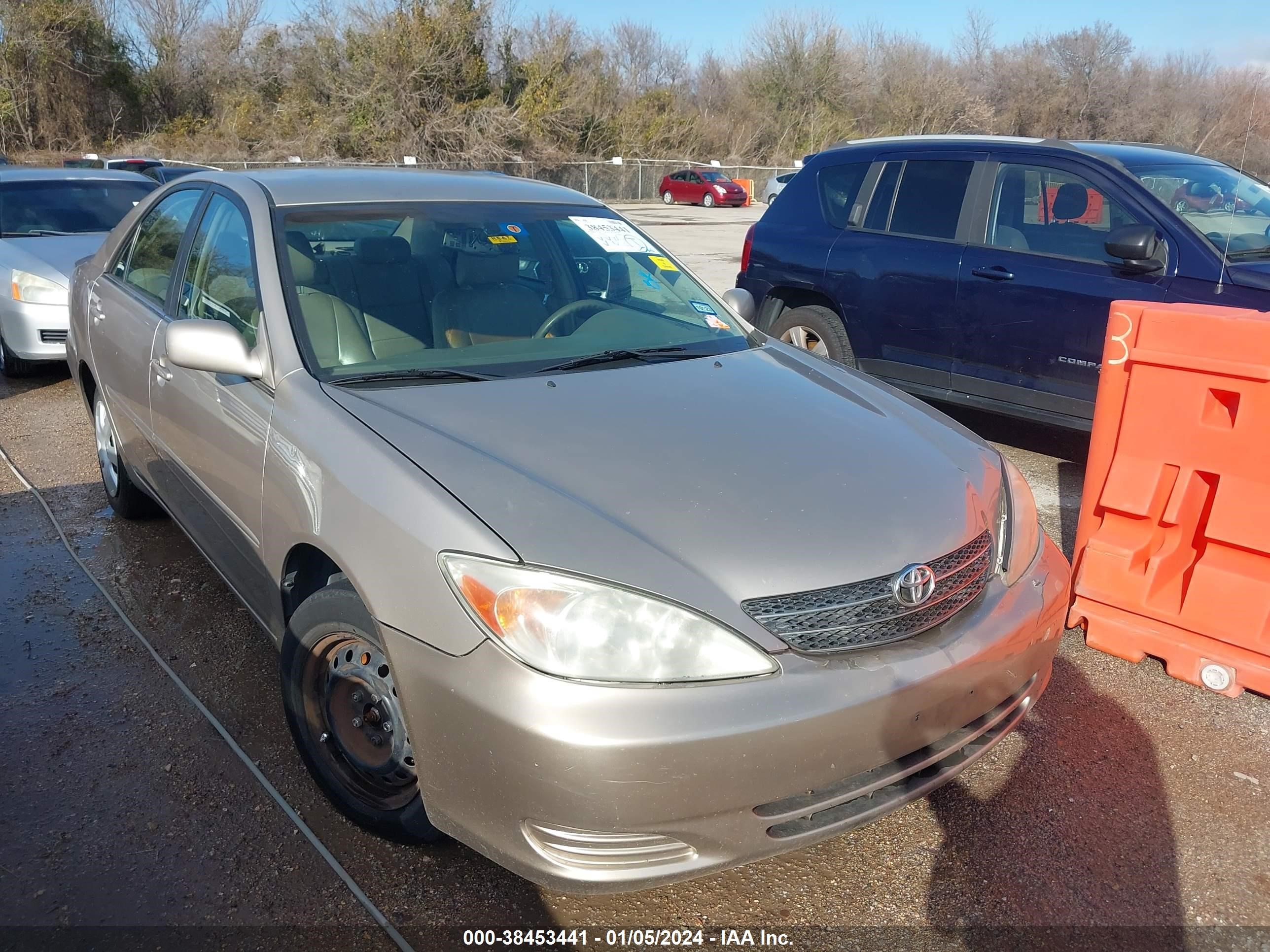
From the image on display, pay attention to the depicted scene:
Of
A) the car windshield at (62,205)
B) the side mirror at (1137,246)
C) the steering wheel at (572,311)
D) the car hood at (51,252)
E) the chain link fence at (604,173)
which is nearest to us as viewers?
the steering wheel at (572,311)

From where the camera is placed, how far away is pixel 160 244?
13.2 ft

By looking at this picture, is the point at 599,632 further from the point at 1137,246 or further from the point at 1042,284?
the point at 1042,284

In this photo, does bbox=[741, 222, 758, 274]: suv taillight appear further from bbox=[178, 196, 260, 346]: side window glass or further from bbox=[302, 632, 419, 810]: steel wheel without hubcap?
bbox=[302, 632, 419, 810]: steel wheel without hubcap

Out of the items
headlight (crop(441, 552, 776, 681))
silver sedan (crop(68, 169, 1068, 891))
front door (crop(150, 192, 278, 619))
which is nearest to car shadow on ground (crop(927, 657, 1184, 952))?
silver sedan (crop(68, 169, 1068, 891))

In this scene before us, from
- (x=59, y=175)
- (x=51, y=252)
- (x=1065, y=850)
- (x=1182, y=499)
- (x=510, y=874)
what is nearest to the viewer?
(x=510, y=874)

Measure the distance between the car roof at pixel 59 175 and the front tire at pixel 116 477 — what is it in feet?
15.8

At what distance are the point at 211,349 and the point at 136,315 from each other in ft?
4.77

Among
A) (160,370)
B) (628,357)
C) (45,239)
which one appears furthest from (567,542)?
(45,239)

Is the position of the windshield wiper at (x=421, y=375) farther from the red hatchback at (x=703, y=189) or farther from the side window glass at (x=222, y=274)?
the red hatchback at (x=703, y=189)

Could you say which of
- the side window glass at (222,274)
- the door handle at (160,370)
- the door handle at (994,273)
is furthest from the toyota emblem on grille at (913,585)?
the door handle at (994,273)

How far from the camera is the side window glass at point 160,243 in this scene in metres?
3.85

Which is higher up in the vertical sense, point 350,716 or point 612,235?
point 612,235

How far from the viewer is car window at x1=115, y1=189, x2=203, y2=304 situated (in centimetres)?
385

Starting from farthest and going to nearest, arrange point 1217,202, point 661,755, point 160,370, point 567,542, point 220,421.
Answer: point 1217,202, point 160,370, point 220,421, point 567,542, point 661,755
